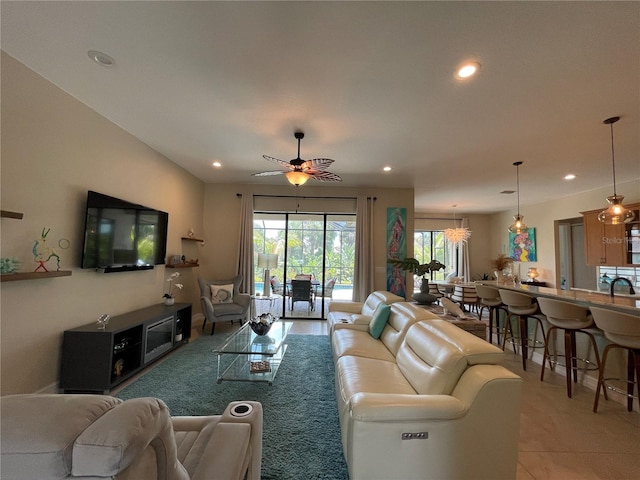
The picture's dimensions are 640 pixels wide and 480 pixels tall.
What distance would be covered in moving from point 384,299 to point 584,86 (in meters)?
2.83

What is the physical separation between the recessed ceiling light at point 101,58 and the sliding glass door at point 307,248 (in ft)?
13.7

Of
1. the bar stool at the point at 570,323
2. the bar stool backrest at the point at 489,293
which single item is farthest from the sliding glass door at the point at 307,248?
the bar stool at the point at 570,323

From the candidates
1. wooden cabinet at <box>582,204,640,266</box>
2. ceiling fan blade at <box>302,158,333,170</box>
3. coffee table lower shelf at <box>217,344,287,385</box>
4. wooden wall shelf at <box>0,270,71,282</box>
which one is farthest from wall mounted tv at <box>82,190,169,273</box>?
wooden cabinet at <box>582,204,640,266</box>

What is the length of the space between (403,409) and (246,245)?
4920 mm

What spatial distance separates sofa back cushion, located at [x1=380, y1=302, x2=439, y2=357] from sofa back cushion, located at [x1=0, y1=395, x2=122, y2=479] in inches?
97.2

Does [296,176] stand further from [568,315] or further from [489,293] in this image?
[489,293]

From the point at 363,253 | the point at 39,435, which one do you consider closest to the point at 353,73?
the point at 39,435

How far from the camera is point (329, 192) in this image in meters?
6.16

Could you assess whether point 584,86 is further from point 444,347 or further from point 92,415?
point 92,415

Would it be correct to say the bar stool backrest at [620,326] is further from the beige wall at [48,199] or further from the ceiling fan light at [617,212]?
the beige wall at [48,199]

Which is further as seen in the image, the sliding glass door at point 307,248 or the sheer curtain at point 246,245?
the sliding glass door at point 307,248

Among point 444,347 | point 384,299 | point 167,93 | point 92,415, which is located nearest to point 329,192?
point 384,299

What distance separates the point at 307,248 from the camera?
21.0ft

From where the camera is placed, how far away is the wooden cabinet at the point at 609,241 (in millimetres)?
5020
